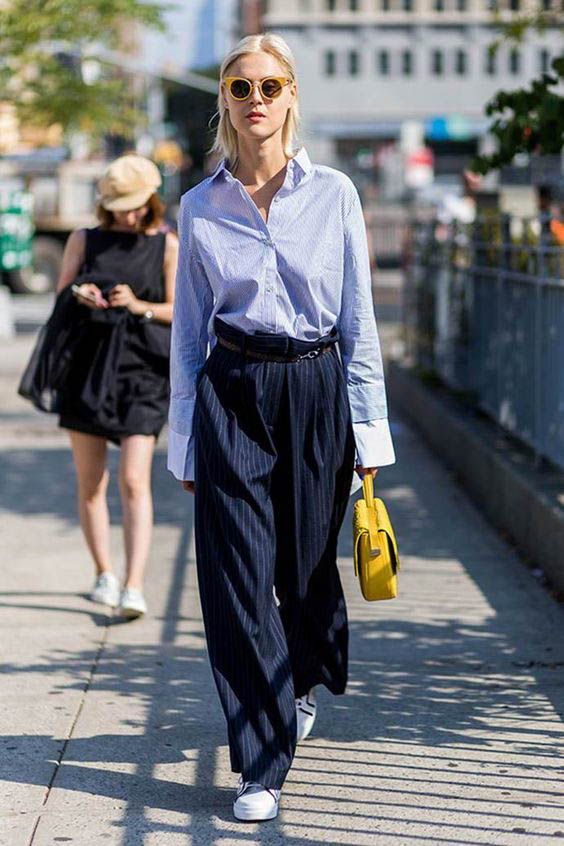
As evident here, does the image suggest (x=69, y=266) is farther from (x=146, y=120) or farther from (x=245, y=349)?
(x=146, y=120)

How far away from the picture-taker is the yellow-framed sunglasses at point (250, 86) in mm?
4312

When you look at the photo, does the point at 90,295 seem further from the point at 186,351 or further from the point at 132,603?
the point at 186,351

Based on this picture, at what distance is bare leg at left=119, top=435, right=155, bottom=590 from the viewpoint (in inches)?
262

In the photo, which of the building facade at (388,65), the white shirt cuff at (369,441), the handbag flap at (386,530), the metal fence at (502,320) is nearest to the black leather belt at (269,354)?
the white shirt cuff at (369,441)

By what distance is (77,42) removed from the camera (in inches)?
689

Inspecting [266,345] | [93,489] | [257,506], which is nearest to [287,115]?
[266,345]

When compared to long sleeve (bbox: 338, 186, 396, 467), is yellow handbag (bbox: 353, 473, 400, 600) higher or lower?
lower

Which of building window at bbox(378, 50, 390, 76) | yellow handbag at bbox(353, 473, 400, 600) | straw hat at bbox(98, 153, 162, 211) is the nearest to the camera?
yellow handbag at bbox(353, 473, 400, 600)

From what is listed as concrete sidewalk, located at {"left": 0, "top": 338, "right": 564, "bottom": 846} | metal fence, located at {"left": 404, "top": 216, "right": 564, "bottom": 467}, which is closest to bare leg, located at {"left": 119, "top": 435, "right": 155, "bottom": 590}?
concrete sidewalk, located at {"left": 0, "top": 338, "right": 564, "bottom": 846}

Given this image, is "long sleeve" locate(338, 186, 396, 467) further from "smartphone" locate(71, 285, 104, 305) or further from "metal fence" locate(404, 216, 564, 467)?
"metal fence" locate(404, 216, 564, 467)

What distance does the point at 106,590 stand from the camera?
691 cm

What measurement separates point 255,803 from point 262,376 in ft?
3.53

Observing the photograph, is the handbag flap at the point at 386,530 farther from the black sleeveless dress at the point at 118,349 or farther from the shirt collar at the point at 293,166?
the black sleeveless dress at the point at 118,349

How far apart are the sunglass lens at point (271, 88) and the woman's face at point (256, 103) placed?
0.04 ft
